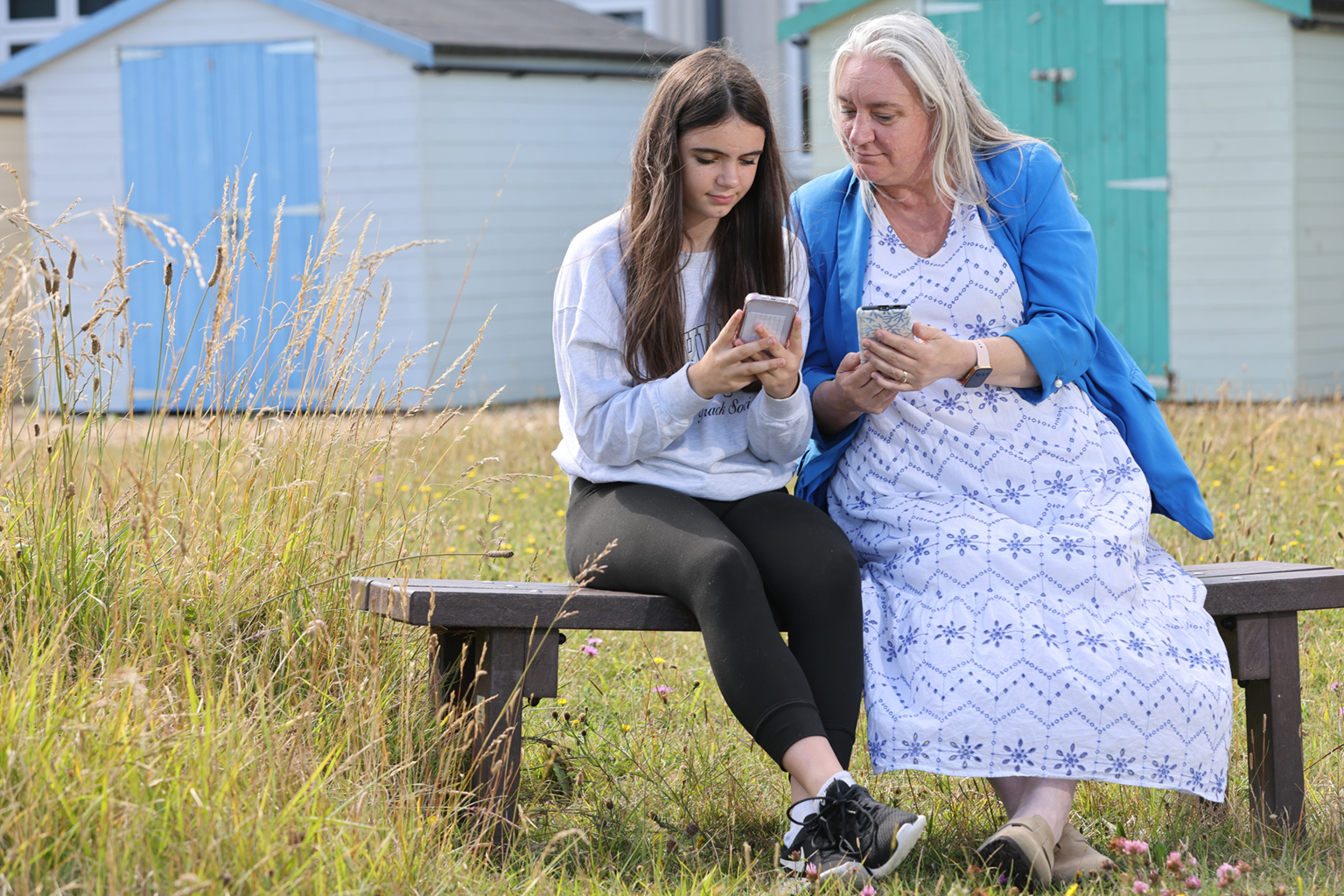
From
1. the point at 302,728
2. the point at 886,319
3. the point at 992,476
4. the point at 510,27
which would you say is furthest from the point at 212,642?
the point at 510,27

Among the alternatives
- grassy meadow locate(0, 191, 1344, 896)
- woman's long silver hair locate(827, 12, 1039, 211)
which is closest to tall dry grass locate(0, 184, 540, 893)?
grassy meadow locate(0, 191, 1344, 896)

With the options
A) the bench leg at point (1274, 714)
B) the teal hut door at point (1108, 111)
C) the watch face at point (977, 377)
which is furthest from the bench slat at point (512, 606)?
the teal hut door at point (1108, 111)

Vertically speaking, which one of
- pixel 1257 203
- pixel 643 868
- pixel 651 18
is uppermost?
pixel 651 18

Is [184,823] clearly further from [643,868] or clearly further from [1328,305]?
[1328,305]

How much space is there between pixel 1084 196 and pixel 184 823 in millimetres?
8435

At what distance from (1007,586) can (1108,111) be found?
24.3 ft

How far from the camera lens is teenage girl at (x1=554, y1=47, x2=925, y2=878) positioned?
8.30ft

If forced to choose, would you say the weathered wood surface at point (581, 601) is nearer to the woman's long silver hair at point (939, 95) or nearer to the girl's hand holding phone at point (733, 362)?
the girl's hand holding phone at point (733, 362)

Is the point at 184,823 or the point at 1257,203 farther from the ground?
the point at 1257,203

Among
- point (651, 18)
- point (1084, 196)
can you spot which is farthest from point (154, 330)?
point (1084, 196)

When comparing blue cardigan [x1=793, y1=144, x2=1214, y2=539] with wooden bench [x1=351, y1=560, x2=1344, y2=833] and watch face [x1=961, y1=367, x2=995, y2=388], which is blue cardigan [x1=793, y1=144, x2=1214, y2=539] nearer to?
watch face [x1=961, y1=367, x2=995, y2=388]

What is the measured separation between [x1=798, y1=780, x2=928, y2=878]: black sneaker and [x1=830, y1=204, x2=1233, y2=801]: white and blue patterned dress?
25 cm

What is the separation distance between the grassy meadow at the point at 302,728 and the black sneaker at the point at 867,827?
8cm

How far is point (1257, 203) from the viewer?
9109 millimetres
